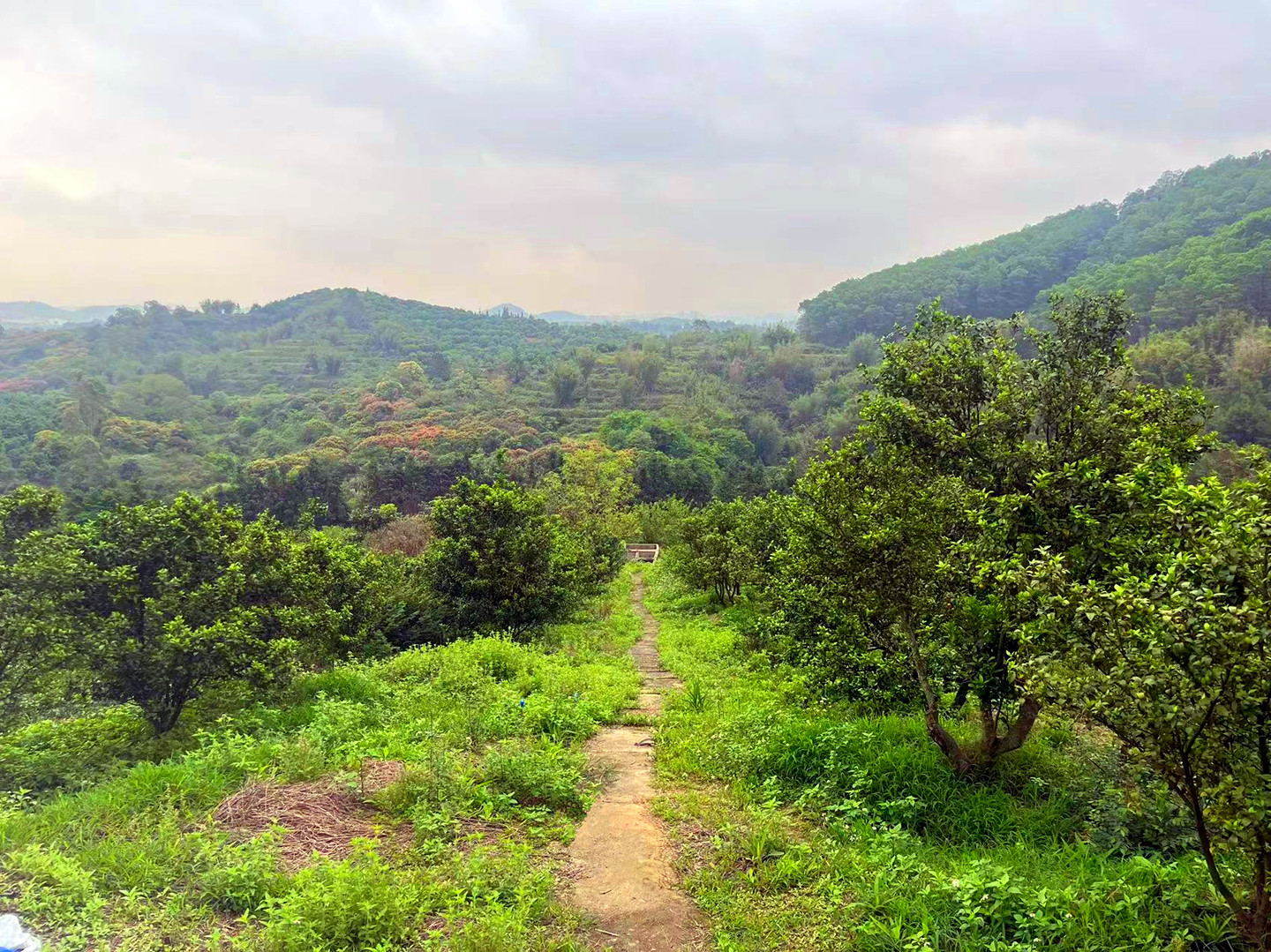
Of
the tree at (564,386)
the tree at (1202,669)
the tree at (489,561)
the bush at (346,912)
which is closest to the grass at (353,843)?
the bush at (346,912)

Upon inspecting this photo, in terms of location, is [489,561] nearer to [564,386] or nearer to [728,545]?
[728,545]

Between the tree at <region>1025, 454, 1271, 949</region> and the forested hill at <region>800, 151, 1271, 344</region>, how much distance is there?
7232 centimetres

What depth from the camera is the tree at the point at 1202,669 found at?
3.31 m

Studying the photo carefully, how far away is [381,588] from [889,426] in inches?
453

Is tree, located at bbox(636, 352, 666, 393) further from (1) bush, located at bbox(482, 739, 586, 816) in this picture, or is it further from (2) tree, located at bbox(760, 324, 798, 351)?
(1) bush, located at bbox(482, 739, 586, 816)

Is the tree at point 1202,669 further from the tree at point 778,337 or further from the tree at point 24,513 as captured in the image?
the tree at point 778,337

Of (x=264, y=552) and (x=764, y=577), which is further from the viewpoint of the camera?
(x=764, y=577)

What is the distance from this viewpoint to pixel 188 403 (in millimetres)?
89750

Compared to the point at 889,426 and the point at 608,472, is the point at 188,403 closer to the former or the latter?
the point at 608,472

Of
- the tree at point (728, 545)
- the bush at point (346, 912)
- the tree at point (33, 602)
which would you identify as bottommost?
the tree at point (728, 545)

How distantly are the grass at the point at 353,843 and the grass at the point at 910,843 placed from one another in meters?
1.30

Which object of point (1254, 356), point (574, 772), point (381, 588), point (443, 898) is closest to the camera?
point (443, 898)

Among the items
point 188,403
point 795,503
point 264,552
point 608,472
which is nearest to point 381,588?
point 264,552

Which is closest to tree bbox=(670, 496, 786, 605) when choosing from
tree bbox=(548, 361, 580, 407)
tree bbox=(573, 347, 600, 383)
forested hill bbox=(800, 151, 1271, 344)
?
forested hill bbox=(800, 151, 1271, 344)
